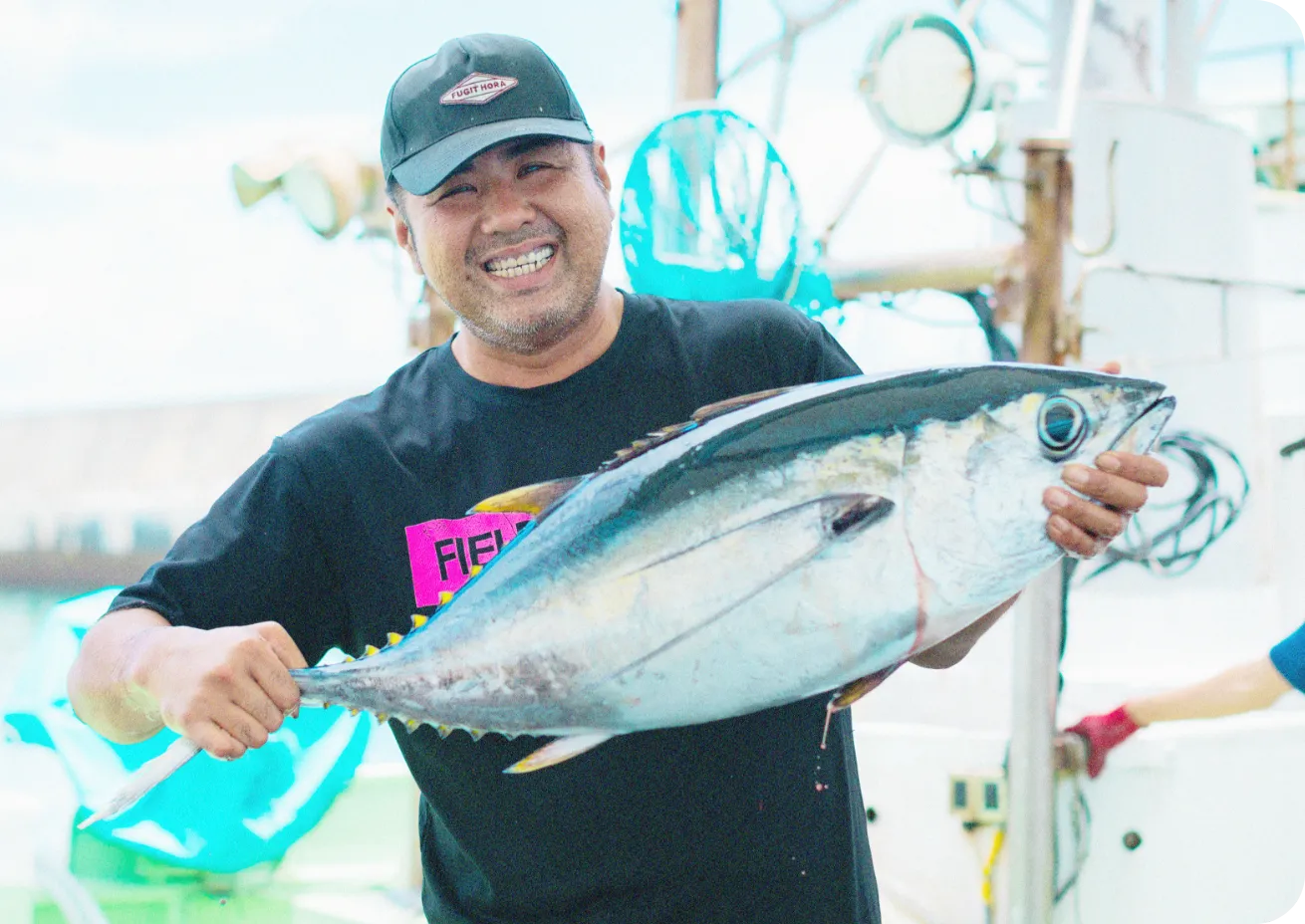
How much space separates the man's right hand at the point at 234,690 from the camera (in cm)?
131

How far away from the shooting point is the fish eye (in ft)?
3.98

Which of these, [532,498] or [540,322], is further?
[540,322]

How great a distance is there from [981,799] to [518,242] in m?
3.06

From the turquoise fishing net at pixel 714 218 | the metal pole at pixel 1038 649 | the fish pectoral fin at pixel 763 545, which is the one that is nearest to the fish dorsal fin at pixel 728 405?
the fish pectoral fin at pixel 763 545

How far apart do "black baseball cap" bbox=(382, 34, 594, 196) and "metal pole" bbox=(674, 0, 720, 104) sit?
3.07 metres

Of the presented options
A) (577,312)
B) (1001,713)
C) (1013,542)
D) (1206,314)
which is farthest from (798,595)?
(1206,314)

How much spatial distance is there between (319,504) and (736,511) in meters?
0.74

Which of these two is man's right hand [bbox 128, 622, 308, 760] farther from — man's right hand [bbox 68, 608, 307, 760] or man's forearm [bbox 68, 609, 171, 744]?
man's forearm [bbox 68, 609, 171, 744]

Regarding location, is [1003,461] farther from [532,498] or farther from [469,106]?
[469,106]

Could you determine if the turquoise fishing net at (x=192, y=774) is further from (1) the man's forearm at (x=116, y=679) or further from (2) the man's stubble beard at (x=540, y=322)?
(2) the man's stubble beard at (x=540, y=322)

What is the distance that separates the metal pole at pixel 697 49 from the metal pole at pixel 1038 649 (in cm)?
146

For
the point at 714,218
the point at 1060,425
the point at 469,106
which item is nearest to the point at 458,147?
the point at 469,106

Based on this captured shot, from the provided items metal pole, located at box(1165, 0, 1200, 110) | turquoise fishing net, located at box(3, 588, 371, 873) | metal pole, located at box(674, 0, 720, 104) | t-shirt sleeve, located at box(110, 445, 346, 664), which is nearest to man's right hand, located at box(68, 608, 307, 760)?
t-shirt sleeve, located at box(110, 445, 346, 664)

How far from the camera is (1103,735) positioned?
148 inches
